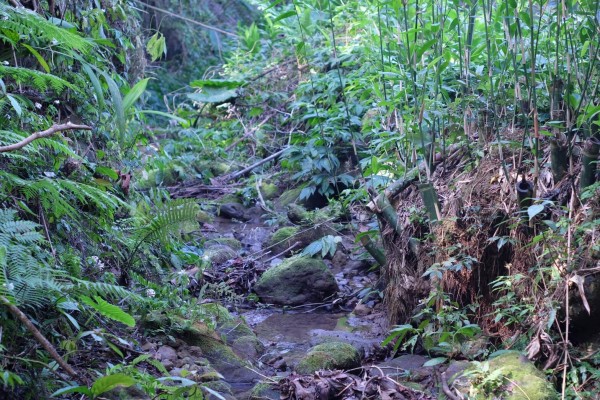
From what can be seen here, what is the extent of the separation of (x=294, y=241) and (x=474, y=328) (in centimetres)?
283

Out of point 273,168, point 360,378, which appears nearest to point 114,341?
point 360,378

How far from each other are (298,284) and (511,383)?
2.50m

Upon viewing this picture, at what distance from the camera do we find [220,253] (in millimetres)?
5820

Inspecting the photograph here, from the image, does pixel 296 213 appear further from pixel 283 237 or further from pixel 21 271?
pixel 21 271

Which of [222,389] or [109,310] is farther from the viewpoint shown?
[222,389]

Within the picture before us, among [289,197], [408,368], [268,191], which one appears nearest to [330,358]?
[408,368]

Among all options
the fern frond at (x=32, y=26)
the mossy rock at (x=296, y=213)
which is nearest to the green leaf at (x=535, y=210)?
the fern frond at (x=32, y=26)

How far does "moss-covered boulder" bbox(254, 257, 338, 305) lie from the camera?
204 inches

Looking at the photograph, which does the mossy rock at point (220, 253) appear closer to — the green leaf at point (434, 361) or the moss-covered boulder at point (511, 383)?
the green leaf at point (434, 361)

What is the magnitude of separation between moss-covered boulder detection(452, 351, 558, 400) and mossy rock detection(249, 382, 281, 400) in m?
0.86

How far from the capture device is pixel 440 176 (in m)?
4.24

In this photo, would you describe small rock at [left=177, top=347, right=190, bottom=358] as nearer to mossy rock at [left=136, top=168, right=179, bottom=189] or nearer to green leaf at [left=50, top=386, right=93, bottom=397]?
green leaf at [left=50, top=386, right=93, bottom=397]

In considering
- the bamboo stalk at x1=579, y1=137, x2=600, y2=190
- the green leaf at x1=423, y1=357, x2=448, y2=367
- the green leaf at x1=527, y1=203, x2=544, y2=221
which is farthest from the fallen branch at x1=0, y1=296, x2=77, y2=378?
the bamboo stalk at x1=579, y1=137, x2=600, y2=190

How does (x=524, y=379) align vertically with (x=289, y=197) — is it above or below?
above
